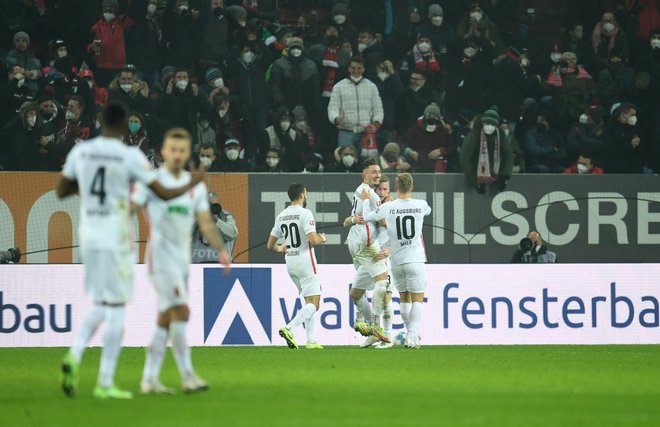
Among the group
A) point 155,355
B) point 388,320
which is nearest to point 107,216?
A: point 155,355

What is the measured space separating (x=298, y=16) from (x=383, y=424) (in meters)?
16.4

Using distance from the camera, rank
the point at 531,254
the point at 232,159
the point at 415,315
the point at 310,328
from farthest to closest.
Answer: the point at 232,159, the point at 531,254, the point at 310,328, the point at 415,315

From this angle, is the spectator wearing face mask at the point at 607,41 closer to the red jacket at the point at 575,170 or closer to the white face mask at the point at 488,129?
the red jacket at the point at 575,170

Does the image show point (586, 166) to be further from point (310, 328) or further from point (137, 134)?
point (137, 134)

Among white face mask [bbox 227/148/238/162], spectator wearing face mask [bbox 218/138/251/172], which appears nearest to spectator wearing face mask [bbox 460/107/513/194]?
spectator wearing face mask [bbox 218/138/251/172]

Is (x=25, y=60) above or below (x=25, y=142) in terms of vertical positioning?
above

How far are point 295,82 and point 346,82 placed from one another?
951mm

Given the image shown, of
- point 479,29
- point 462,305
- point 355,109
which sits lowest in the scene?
point 462,305

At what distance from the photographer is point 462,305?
677 inches

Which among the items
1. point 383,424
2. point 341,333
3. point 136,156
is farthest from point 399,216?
point 383,424

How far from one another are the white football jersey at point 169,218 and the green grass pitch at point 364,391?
104 cm

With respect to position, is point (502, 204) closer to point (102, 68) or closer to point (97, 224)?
point (102, 68)

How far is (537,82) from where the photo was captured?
21750 millimetres

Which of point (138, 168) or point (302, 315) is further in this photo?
point (302, 315)
